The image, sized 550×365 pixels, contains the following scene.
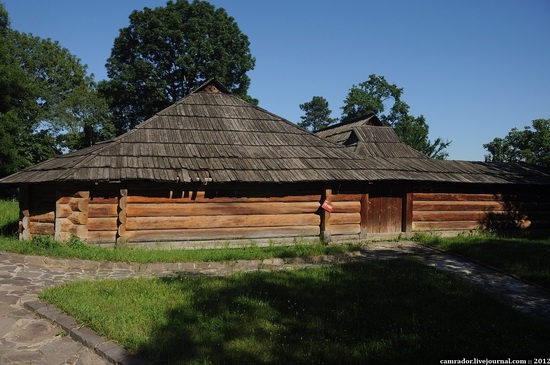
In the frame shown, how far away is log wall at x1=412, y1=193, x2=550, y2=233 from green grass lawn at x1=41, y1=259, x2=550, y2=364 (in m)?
7.13

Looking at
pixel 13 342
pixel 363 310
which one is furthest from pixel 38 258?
pixel 363 310

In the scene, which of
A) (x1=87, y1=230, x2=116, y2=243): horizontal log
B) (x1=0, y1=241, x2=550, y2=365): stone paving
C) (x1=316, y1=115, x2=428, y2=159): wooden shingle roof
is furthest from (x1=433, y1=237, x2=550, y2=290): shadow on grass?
(x1=87, y1=230, x2=116, y2=243): horizontal log

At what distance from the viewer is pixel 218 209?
39.9ft

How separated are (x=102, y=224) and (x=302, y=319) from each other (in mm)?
7550

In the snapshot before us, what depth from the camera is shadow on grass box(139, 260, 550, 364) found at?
15.5 feet

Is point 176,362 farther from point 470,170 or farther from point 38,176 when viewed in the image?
point 470,170

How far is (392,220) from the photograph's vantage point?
48.4 ft

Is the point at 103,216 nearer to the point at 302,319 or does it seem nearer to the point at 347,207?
the point at 302,319

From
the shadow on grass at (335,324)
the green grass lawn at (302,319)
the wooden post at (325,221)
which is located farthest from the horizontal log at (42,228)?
the wooden post at (325,221)

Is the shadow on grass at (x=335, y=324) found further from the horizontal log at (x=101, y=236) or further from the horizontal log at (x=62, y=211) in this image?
the horizontal log at (x=62, y=211)

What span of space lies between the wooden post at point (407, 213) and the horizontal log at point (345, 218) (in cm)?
217

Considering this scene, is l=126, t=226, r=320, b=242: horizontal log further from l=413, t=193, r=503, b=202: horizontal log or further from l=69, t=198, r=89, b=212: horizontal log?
l=413, t=193, r=503, b=202: horizontal log

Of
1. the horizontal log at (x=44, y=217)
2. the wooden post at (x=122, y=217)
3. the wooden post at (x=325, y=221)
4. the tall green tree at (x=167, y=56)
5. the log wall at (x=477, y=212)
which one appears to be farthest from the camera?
the tall green tree at (x=167, y=56)

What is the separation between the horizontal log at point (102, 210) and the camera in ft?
36.5
